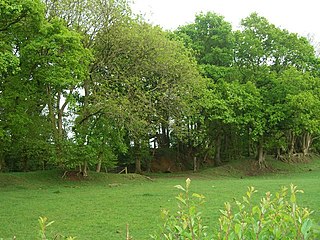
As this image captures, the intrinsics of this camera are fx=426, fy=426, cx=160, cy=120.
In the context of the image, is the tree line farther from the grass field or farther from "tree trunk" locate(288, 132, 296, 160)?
"tree trunk" locate(288, 132, 296, 160)

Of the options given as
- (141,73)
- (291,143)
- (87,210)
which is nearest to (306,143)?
(291,143)

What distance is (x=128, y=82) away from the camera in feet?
71.4

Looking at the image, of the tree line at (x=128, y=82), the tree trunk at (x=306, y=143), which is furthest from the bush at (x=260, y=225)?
the tree trunk at (x=306, y=143)

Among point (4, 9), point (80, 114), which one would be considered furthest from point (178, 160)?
point (4, 9)

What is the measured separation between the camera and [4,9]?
15445mm

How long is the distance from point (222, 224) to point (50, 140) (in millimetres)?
21523

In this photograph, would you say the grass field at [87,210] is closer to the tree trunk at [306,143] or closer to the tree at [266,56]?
the tree at [266,56]

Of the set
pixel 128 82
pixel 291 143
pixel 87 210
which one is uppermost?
pixel 128 82

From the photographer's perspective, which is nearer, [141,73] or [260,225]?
[260,225]

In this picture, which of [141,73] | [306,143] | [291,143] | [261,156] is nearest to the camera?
[141,73]

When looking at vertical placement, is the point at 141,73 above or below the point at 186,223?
above

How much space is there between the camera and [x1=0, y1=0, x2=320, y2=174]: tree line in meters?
19.4

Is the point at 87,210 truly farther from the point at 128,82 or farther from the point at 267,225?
the point at 128,82

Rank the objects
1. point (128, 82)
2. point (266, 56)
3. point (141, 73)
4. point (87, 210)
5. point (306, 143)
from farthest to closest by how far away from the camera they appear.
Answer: point (306, 143) → point (266, 56) → point (141, 73) → point (128, 82) → point (87, 210)
